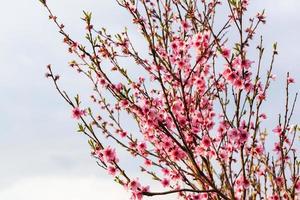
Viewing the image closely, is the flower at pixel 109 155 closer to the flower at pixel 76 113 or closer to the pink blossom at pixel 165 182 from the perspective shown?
the flower at pixel 76 113

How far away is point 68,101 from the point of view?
21.5ft

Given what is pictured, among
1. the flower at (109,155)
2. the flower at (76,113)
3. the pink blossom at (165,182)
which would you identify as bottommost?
the flower at (109,155)

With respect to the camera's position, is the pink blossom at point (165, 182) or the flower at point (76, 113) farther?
the pink blossom at point (165, 182)

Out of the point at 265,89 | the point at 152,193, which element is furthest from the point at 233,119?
the point at 152,193

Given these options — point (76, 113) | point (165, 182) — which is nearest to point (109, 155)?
point (76, 113)

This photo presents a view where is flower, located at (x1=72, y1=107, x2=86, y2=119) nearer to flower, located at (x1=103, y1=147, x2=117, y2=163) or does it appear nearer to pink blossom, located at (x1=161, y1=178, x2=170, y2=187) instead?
flower, located at (x1=103, y1=147, x2=117, y2=163)

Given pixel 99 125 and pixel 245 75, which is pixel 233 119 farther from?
pixel 99 125

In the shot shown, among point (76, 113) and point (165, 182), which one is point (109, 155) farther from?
point (165, 182)

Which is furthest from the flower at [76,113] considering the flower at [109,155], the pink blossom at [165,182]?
the pink blossom at [165,182]

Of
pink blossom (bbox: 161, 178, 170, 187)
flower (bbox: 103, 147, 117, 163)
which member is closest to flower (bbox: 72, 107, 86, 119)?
flower (bbox: 103, 147, 117, 163)

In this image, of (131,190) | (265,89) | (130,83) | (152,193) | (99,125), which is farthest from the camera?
(130,83)

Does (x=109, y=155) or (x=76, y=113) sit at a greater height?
(x=76, y=113)

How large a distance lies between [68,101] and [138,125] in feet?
5.50

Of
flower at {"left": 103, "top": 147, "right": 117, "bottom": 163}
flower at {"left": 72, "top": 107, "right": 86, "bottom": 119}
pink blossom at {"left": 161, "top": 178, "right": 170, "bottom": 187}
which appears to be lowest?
flower at {"left": 103, "top": 147, "right": 117, "bottom": 163}
